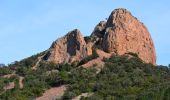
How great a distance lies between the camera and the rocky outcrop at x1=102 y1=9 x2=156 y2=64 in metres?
111

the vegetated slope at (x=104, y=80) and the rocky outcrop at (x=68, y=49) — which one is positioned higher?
the rocky outcrop at (x=68, y=49)

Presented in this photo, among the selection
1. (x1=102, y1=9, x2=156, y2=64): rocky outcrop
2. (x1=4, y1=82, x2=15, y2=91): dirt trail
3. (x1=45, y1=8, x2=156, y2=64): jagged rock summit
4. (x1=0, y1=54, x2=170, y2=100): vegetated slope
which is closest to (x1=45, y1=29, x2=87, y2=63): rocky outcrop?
(x1=45, y1=8, x2=156, y2=64): jagged rock summit

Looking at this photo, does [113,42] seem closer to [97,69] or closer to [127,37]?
[127,37]

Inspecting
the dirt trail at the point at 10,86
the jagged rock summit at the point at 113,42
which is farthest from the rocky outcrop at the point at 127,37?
the dirt trail at the point at 10,86

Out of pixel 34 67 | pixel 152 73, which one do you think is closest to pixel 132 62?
pixel 152 73

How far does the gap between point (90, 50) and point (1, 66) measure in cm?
1436

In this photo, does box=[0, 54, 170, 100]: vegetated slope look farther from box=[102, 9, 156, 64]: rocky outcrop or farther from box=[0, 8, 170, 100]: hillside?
box=[102, 9, 156, 64]: rocky outcrop

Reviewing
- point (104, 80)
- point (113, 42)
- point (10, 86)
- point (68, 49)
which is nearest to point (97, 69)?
point (104, 80)

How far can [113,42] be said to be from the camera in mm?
110812

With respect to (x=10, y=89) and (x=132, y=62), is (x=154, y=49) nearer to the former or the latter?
(x=132, y=62)

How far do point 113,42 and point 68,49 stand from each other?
5.90 m

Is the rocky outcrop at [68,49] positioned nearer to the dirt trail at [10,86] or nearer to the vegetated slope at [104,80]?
the vegetated slope at [104,80]

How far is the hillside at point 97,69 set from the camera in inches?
3976

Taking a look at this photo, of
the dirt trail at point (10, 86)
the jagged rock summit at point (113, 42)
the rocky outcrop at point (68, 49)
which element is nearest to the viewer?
the dirt trail at point (10, 86)
